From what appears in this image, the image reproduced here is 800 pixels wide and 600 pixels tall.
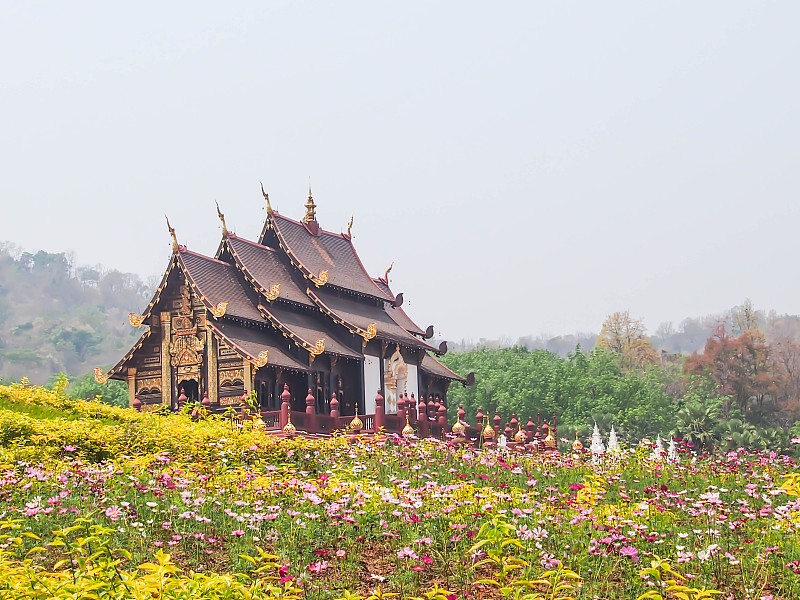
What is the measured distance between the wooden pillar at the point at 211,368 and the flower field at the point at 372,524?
432 inches

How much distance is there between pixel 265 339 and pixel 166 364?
282cm

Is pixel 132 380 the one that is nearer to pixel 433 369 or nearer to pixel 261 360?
pixel 261 360

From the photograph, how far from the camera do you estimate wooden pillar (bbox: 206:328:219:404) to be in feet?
94.6

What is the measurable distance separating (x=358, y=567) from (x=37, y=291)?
179 meters

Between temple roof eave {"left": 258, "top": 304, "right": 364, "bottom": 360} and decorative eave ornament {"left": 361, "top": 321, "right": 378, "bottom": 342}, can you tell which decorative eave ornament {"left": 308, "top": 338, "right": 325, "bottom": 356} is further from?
decorative eave ornament {"left": 361, "top": 321, "right": 378, "bottom": 342}

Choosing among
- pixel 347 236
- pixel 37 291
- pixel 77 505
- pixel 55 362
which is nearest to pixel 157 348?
pixel 347 236

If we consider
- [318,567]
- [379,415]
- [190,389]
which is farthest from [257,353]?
[318,567]

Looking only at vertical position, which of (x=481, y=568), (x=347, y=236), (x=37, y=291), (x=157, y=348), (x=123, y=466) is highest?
(x=37, y=291)

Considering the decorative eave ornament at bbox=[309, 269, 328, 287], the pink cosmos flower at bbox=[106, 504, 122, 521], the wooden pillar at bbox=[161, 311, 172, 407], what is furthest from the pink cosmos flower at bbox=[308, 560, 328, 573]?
the decorative eave ornament at bbox=[309, 269, 328, 287]

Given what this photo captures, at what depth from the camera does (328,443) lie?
18703 mm

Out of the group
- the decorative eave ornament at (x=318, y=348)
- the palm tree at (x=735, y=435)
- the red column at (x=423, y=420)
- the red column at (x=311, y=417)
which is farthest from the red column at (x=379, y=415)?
the palm tree at (x=735, y=435)

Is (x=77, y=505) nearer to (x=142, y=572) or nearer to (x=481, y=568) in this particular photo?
(x=142, y=572)

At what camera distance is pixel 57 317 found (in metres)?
169

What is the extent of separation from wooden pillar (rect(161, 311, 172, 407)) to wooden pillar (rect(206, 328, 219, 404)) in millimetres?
1408
